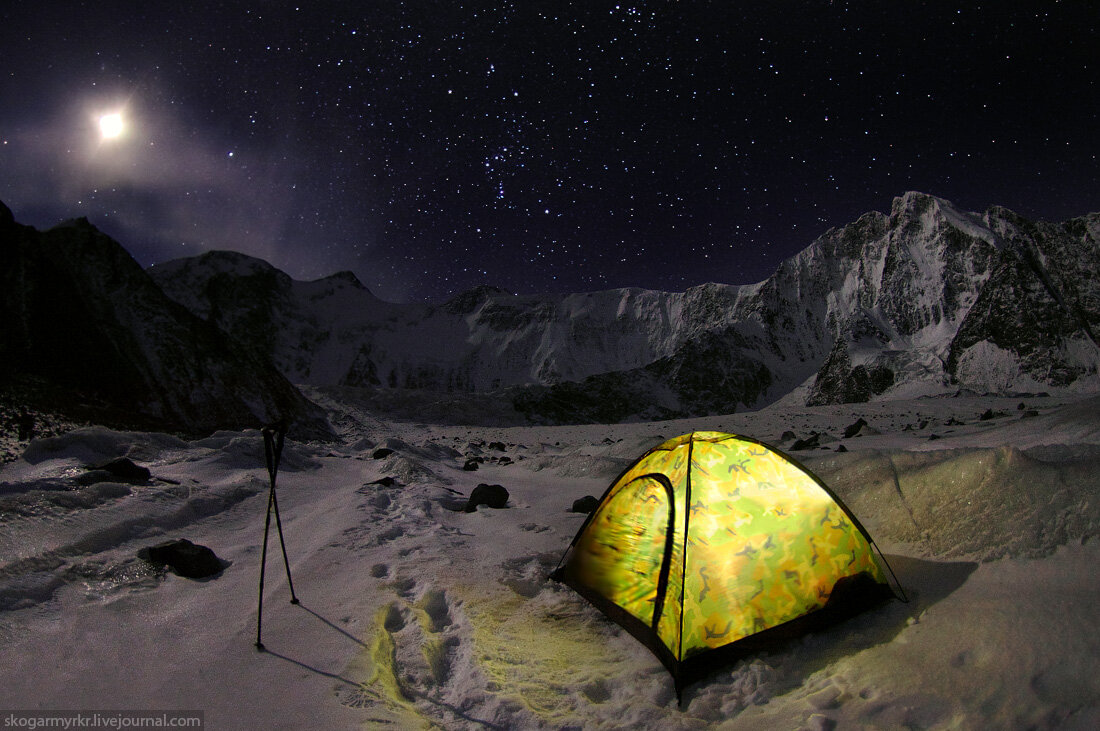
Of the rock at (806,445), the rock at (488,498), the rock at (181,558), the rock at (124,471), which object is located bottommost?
the rock at (488,498)

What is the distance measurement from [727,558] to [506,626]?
2.01 metres

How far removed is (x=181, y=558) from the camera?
455 cm

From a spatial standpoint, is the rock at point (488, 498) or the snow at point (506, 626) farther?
the rock at point (488, 498)

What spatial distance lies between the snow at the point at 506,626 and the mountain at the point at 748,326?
63.6 m

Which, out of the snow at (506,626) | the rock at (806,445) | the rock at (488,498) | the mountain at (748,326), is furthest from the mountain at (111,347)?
the mountain at (748,326)

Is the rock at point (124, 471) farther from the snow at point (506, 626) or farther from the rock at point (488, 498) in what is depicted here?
the rock at point (488, 498)

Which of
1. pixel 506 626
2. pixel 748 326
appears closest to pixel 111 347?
pixel 506 626

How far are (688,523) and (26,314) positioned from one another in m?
24.4

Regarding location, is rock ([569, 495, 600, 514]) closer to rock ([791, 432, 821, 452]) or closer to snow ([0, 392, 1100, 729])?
snow ([0, 392, 1100, 729])

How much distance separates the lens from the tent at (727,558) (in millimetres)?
3590

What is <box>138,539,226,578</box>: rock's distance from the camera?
14.8 feet

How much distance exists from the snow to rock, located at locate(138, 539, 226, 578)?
0.47 ft

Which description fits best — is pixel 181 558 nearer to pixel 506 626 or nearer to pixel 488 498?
pixel 506 626

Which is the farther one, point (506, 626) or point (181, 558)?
point (181, 558)
